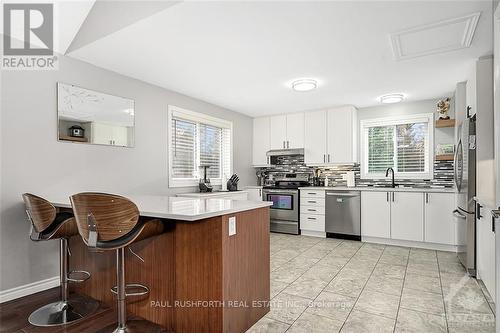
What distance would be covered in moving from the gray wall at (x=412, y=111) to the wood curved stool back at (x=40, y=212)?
4868 millimetres

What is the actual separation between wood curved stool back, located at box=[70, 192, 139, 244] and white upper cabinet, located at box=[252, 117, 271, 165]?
14.5ft

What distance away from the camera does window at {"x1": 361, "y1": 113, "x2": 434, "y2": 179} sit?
15.7 ft

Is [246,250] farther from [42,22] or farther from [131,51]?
[42,22]

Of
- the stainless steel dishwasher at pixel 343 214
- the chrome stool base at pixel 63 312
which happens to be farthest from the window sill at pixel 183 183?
the stainless steel dishwasher at pixel 343 214

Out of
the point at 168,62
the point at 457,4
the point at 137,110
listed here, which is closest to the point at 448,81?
the point at 457,4

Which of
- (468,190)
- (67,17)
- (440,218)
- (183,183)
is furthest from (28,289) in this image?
(440,218)

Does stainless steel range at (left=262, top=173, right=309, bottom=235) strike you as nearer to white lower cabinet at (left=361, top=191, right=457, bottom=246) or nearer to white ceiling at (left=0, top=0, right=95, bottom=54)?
white lower cabinet at (left=361, top=191, right=457, bottom=246)

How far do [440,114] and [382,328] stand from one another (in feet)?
12.8

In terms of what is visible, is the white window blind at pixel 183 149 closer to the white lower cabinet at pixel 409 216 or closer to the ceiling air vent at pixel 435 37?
the white lower cabinet at pixel 409 216

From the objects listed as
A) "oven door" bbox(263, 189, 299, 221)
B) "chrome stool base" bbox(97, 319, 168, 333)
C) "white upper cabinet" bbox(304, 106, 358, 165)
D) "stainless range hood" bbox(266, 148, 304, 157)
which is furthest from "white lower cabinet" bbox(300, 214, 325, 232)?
"chrome stool base" bbox(97, 319, 168, 333)

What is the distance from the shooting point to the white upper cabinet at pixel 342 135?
5035mm

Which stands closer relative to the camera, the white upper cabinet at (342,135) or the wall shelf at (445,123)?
the wall shelf at (445,123)

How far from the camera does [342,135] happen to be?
5105 millimetres

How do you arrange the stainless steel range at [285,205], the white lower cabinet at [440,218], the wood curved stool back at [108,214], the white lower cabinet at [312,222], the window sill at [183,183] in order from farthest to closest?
the stainless steel range at [285,205], the white lower cabinet at [312,222], the window sill at [183,183], the white lower cabinet at [440,218], the wood curved stool back at [108,214]
